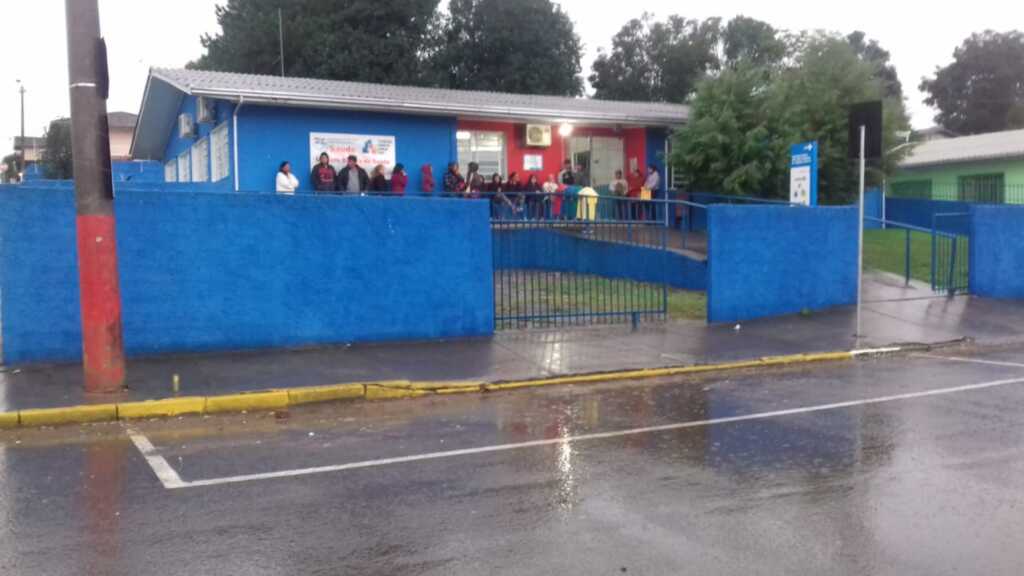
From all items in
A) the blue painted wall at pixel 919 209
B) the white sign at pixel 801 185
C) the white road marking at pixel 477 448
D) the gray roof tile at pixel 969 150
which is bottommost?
the white road marking at pixel 477 448

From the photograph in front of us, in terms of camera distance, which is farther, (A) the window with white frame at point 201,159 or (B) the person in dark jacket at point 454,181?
(A) the window with white frame at point 201,159

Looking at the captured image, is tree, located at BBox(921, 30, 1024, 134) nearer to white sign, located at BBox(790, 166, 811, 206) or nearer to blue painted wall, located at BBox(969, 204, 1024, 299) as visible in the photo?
blue painted wall, located at BBox(969, 204, 1024, 299)

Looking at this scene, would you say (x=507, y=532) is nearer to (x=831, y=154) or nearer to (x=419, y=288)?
(x=419, y=288)

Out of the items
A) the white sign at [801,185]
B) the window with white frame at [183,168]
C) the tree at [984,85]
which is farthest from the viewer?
the tree at [984,85]

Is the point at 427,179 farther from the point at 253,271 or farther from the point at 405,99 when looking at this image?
the point at 253,271

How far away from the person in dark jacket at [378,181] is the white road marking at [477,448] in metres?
12.1

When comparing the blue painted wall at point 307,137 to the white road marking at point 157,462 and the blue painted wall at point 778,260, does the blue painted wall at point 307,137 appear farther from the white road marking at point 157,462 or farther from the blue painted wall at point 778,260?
the white road marking at point 157,462

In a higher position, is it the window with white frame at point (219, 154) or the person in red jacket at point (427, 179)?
the window with white frame at point (219, 154)

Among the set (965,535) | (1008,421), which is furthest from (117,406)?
(1008,421)

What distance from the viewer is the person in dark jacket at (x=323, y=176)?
19.5 meters

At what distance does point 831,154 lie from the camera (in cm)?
2306

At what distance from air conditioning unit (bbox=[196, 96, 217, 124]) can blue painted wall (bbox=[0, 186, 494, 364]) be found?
407 inches

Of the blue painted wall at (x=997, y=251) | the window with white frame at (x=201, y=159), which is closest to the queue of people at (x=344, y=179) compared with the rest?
the window with white frame at (x=201, y=159)

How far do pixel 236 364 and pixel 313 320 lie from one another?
1399 mm
